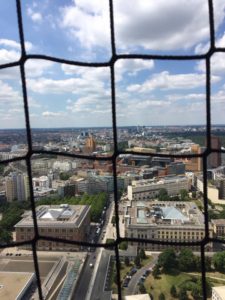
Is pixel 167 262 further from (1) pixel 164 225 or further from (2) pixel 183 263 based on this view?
(1) pixel 164 225

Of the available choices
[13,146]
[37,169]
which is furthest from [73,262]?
[13,146]

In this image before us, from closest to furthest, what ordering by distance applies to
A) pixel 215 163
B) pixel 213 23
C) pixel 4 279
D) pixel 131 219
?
1. pixel 213 23
2. pixel 4 279
3. pixel 131 219
4. pixel 215 163

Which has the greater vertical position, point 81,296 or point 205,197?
point 205,197

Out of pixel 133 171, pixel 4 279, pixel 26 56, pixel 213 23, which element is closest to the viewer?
pixel 213 23

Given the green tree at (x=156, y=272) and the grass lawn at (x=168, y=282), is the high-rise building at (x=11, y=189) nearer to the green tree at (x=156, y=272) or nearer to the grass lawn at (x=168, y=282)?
the green tree at (x=156, y=272)

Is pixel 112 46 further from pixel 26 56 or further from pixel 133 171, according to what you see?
pixel 133 171

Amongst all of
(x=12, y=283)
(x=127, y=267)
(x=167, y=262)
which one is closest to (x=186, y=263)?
(x=167, y=262)

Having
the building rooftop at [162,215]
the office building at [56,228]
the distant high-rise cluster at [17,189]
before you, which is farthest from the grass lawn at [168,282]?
the distant high-rise cluster at [17,189]
